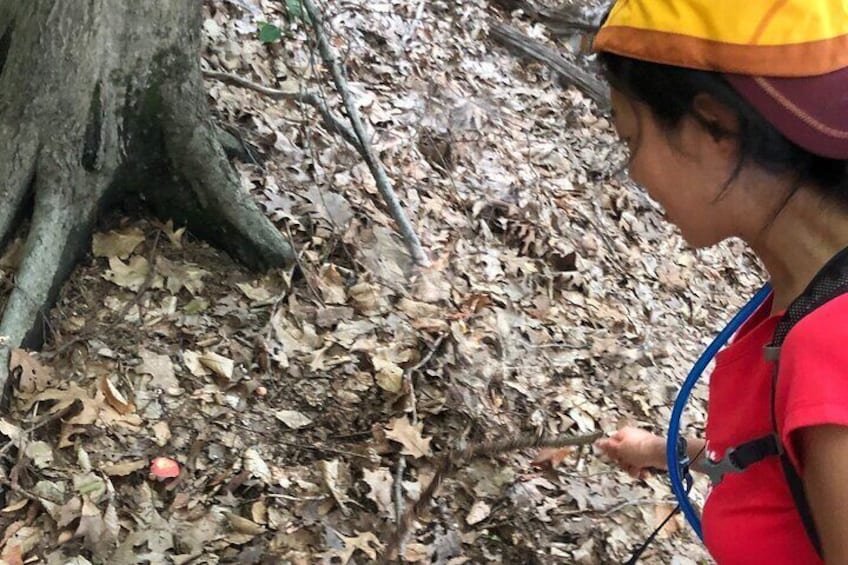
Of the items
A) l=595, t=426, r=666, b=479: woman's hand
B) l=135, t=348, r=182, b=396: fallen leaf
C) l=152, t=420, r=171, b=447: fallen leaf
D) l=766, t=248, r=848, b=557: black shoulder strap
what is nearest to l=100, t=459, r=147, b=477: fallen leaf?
l=152, t=420, r=171, b=447: fallen leaf

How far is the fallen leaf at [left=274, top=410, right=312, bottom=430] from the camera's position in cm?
331

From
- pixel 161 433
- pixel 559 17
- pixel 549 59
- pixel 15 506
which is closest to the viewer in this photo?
pixel 15 506

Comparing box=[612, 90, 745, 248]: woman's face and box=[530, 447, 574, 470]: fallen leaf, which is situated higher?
box=[612, 90, 745, 248]: woman's face

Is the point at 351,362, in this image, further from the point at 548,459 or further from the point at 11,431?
the point at 11,431

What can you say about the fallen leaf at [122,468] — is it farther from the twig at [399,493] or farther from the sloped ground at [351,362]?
the twig at [399,493]

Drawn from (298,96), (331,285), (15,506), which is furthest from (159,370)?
(298,96)

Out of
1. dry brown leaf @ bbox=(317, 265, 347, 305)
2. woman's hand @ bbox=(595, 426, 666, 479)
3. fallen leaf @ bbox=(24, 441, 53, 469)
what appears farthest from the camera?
dry brown leaf @ bbox=(317, 265, 347, 305)

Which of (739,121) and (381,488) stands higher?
(739,121)

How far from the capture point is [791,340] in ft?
4.43

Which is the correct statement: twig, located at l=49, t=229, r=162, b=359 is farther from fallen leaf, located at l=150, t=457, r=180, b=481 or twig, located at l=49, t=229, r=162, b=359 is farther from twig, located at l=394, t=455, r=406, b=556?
twig, located at l=394, t=455, r=406, b=556

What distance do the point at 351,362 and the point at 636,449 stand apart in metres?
1.48

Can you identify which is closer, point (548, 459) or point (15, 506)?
point (15, 506)

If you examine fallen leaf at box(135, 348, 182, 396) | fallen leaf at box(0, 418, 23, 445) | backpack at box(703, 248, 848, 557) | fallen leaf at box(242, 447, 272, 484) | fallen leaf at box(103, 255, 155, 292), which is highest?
backpack at box(703, 248, 848, 557)

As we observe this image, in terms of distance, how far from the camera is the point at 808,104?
1.36m
